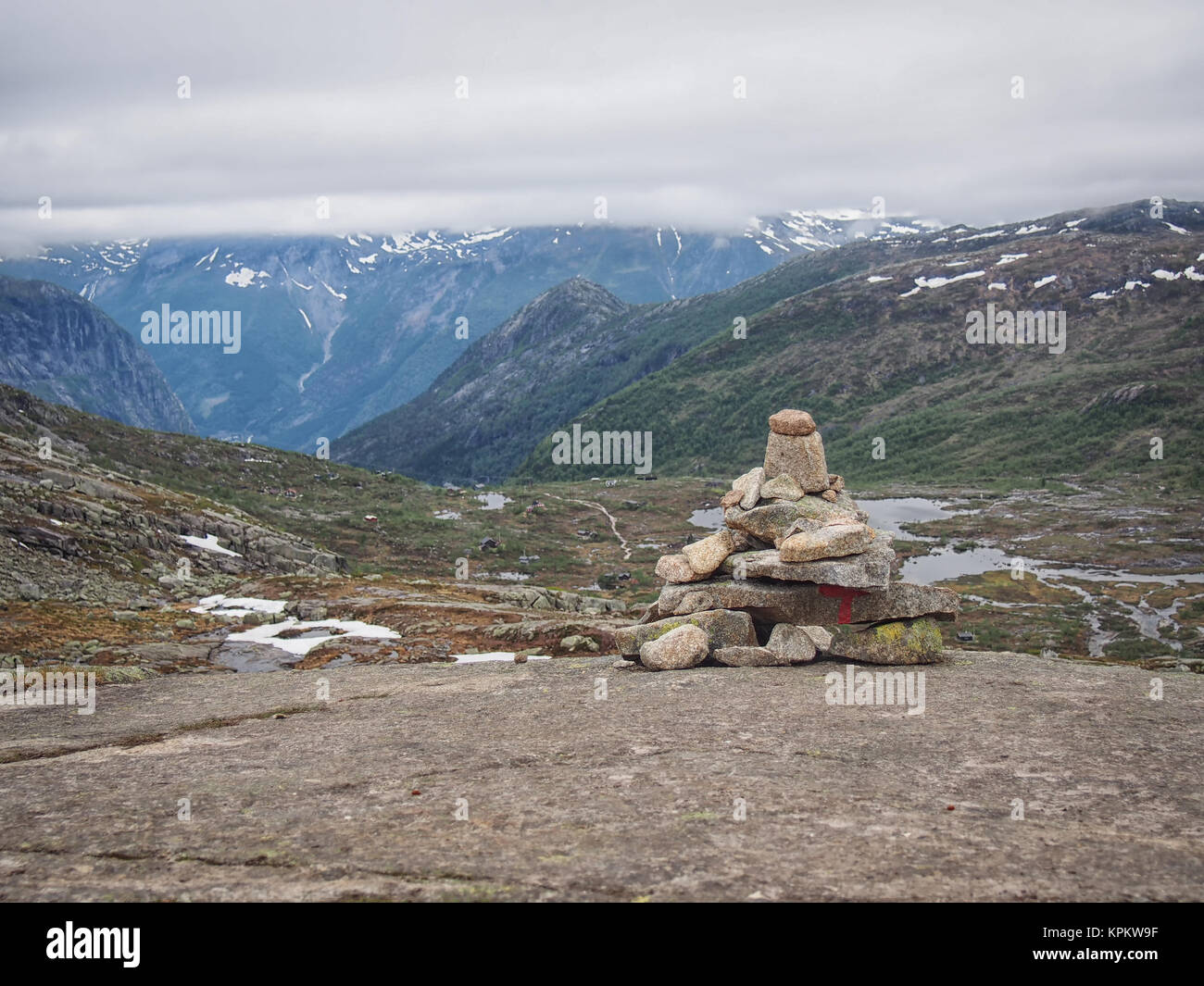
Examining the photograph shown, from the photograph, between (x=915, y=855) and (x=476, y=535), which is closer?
(x=915, y=855)

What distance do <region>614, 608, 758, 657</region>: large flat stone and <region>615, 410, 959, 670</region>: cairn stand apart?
3 cm

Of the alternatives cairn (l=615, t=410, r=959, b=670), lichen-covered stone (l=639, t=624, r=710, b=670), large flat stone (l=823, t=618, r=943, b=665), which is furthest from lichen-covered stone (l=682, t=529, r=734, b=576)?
large flat stone (l=823, t=618, r=943, b=665)

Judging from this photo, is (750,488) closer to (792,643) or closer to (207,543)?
(792,643)

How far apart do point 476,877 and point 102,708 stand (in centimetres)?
1796

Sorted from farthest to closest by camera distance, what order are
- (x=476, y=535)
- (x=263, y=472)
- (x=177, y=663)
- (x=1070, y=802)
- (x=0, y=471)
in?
(x=263, y=472)
(x=476, y=535)
(x=0, y=471)
(x=177, y=663)
(x=1070, y=802)

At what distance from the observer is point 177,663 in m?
32.4

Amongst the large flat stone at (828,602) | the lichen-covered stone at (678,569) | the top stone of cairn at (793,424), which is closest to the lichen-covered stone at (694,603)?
the large flat stone at (828,602)

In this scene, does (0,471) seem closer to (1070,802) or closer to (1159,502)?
(1070,802)

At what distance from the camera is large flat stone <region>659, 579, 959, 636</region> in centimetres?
2495

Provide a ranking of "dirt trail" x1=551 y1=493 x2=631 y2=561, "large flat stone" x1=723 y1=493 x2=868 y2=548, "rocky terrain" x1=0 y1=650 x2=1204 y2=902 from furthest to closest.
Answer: "dirt trail" x1=551 y1=493 x2=631 y2=561, "large flat stone" x1=723 y1=493 x2=868 y2=548, "rocky terrain" x1=0 y1=650 x2=1204 y2=902

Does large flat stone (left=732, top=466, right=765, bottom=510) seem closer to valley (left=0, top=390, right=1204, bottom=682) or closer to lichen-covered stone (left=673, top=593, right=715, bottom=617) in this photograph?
lichen-covered stone (left=673, top=593, right=715, bottom=617)

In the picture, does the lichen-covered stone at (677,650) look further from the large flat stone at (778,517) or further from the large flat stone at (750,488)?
the large flat stone at (750,488)

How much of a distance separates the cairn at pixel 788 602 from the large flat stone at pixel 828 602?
0.03 metres

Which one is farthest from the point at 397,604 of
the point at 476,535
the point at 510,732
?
the point at 476,535
